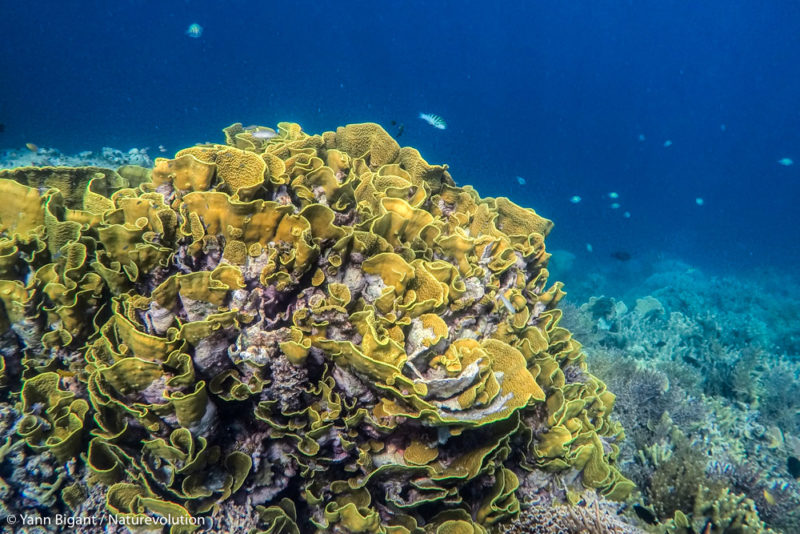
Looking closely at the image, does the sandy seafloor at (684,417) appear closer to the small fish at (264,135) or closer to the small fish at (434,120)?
the small fish at (264,135)

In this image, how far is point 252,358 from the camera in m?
2.72

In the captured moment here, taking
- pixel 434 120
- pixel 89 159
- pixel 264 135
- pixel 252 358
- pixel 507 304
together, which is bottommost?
pixel 252 358

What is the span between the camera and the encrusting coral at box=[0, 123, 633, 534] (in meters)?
2.66

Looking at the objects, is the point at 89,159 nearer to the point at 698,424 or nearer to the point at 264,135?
the point at 264,135

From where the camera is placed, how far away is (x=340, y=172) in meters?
4.23

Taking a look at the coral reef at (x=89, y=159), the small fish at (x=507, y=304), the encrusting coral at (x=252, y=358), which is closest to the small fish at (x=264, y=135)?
the encrusting coral at (x=252, y=358)

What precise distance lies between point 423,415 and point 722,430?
27.6ft

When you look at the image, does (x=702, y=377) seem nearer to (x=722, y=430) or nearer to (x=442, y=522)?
(x=722, y=430)

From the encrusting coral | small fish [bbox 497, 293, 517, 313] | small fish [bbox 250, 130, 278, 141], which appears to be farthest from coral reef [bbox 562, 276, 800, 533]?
small fish [bbox 250, 130, 278, 141]

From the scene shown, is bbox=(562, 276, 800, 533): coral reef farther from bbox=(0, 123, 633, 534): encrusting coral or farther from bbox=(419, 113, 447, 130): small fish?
bbox=(419, 113, 447, 130): small fish

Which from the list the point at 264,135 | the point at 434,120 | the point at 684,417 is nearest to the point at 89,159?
the point at 434,120

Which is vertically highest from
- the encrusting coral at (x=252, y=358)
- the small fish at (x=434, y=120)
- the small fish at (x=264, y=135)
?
the small fish at (x=434, y=120)

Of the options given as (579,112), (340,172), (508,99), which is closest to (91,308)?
(340,172)

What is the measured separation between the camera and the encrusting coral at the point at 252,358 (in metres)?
2.66
